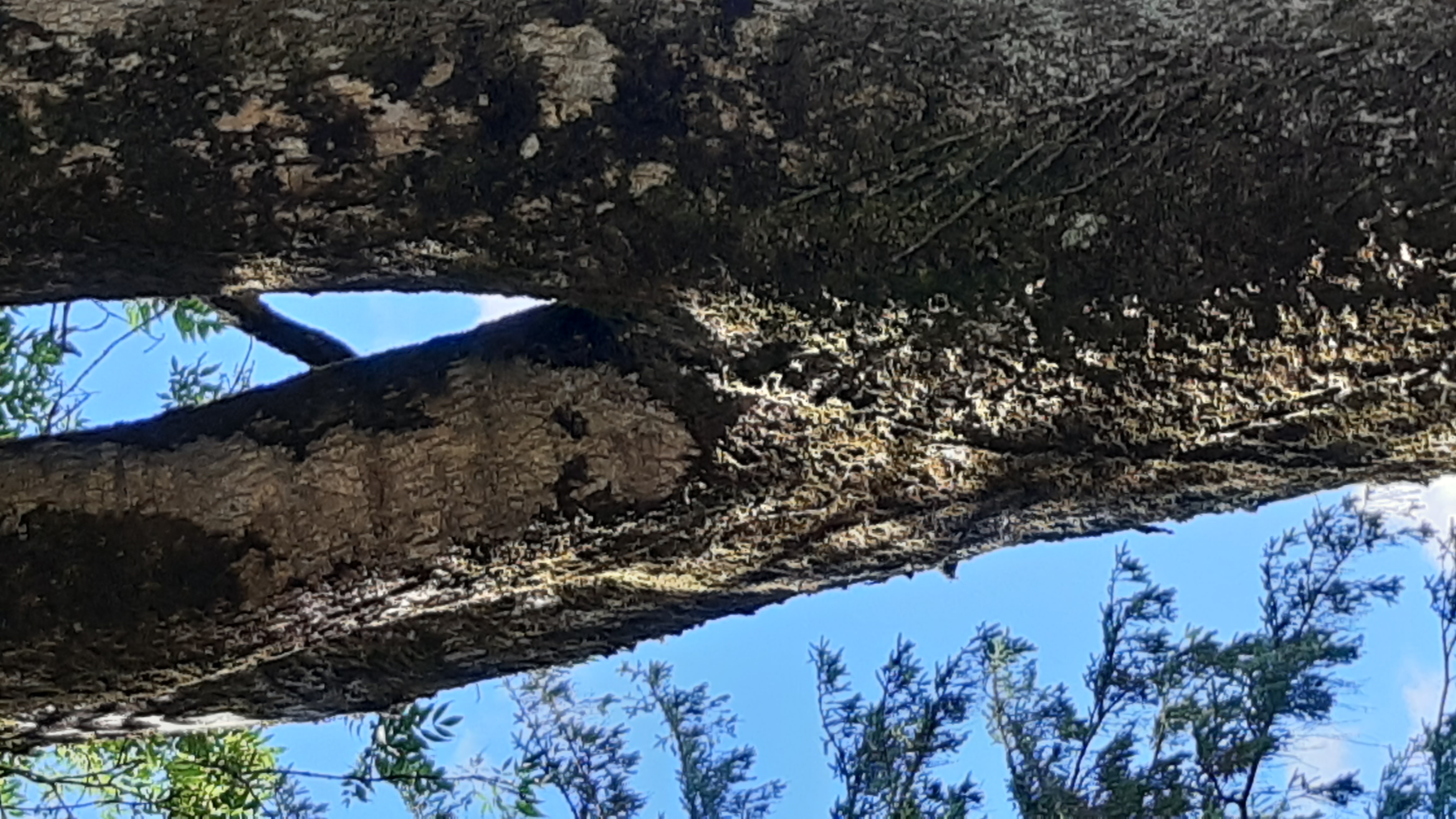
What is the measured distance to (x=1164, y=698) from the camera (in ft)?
11.8

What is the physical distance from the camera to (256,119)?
1373mm

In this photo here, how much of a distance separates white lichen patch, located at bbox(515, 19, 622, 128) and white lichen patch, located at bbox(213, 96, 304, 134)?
24cm

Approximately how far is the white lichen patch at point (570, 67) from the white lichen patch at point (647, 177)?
3.0 inches

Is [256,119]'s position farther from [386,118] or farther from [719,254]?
[719,254]

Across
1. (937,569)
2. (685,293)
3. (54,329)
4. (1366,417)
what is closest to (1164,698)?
(937,569)

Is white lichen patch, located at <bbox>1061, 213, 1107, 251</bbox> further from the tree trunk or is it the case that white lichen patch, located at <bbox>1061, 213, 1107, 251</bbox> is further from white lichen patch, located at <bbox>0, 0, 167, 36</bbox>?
white lichen patch, located at <bbox>0, 0, 167, 36</bbox>

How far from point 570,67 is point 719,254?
0.25 meters

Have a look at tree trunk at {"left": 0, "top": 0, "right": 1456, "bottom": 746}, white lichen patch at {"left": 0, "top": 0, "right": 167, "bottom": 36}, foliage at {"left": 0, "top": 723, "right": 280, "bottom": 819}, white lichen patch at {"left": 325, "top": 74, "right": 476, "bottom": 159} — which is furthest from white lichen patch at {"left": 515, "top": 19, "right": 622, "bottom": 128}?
foliage at {"left": 0, "top": 723, "right": 280, "bottom": 819}

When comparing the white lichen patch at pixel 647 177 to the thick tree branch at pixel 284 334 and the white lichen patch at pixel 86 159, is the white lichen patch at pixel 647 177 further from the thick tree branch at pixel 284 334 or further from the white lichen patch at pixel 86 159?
→ the thick tree branch at pixel 284 334

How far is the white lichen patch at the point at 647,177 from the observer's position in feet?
4.56

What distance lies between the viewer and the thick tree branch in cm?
189

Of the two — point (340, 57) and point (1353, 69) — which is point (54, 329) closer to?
point (340, 57)

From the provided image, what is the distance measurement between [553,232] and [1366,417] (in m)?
0.84

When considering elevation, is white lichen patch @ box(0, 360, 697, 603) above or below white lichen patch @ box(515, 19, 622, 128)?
below
